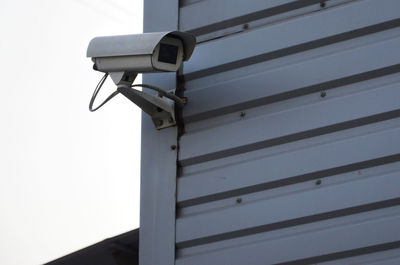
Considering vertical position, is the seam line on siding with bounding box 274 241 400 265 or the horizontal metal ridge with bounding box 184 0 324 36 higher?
the horizontal metal ridge with bounding box 184 0 324 36

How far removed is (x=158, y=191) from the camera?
152 inches

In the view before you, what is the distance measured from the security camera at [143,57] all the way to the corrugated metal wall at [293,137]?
0.18 meters

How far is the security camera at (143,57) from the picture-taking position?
3.75 meters

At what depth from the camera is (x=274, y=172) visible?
367 centimetres

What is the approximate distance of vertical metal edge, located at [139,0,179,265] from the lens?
12.5ft

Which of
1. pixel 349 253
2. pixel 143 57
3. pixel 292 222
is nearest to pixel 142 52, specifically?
pixel 143 57

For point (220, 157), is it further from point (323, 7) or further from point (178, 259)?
point (323, 7)

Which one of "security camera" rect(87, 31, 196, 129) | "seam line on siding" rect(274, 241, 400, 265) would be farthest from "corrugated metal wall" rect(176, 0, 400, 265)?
"security camera" rect(87, 31, 196, 129)

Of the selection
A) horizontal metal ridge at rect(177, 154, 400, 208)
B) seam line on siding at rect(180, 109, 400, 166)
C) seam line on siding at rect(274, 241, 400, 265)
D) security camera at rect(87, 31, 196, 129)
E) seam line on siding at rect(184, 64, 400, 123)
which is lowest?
seam line on siding at rect(274, 241, 400, 265)

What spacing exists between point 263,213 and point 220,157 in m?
0.36

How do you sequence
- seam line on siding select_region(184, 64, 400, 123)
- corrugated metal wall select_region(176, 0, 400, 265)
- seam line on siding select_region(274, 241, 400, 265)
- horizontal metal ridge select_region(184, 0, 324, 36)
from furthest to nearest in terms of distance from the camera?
1. horizontal metal ridge select_region(184, 0, 324, 36)
2. seam line on siding select_region(184, 64, 400, 123)
3. corrugated metal wall select_region(176, 0, 400, 265)
4. seam line on siding select_region(274, 241, 400, 265)

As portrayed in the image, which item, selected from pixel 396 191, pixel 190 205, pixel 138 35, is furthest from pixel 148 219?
pixel 396 191

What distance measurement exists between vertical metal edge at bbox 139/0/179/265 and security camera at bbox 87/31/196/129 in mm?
96

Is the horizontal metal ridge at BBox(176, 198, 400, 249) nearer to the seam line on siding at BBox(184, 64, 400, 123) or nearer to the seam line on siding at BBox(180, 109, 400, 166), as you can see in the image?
the seam line on siding at BBox(180, 109, 400, 166)
